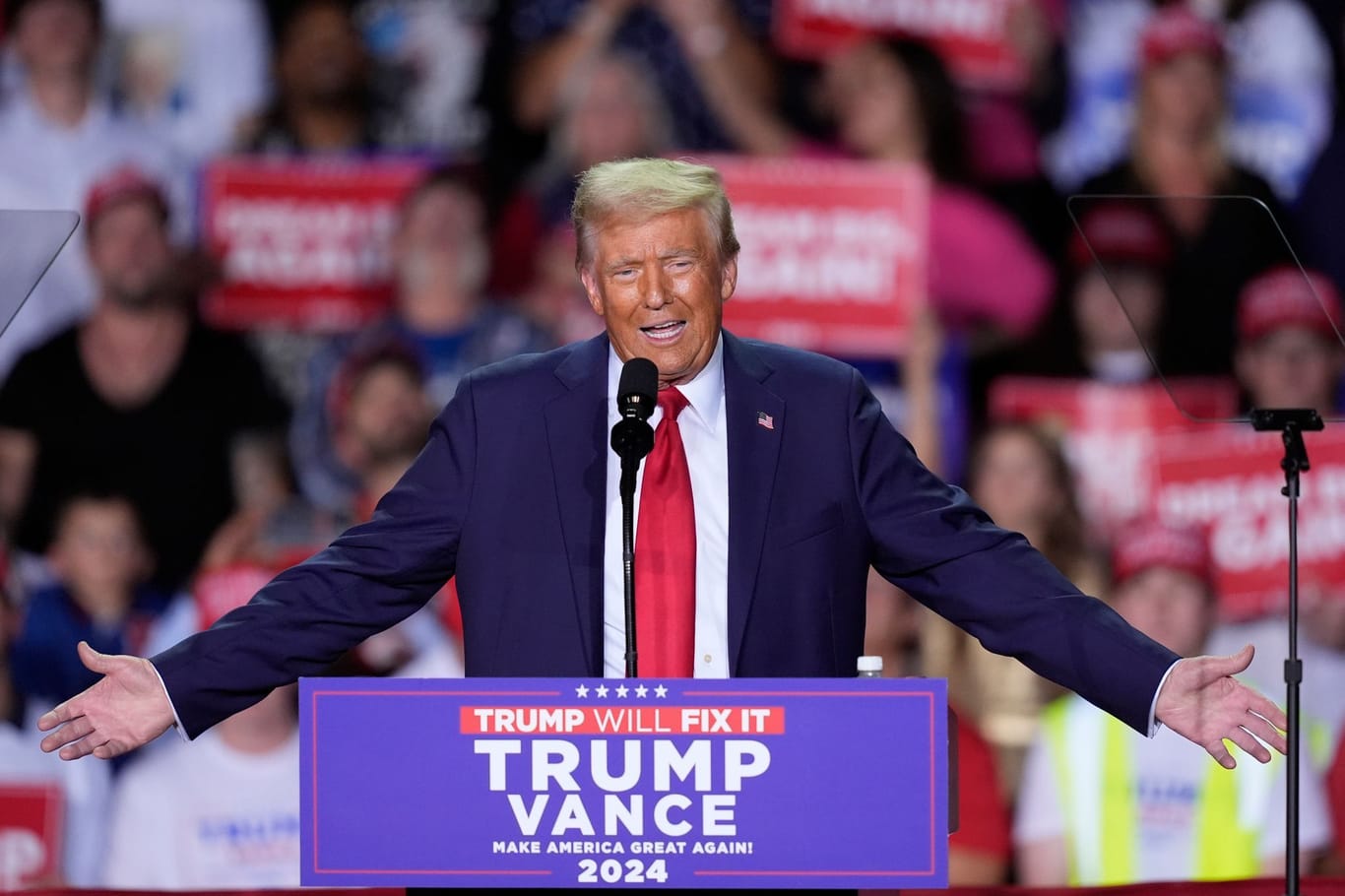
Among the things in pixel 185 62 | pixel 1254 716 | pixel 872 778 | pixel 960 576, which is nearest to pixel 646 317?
pixel 960 576

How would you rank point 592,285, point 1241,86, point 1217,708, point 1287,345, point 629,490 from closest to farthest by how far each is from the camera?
point 629,490 < point 1217,708 < point 592,285 < point 1287,345 < point 1241,86

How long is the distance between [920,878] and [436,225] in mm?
3181

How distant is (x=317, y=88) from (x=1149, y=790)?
293cm

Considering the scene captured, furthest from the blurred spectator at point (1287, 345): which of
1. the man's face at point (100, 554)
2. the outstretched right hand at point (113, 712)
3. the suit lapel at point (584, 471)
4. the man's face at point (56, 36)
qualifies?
the man's face at point (56, 36)

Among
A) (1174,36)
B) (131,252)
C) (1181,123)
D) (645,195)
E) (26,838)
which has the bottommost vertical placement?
(26,838)

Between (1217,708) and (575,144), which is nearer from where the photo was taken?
(1217,708)

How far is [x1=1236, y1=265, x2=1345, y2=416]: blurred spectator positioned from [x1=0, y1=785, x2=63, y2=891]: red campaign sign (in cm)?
323

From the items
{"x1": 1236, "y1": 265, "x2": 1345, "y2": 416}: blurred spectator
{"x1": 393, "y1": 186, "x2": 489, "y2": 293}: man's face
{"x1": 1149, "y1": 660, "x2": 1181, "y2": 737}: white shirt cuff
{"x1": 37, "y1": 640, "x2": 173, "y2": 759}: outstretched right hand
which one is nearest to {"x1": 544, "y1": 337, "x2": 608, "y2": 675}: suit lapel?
{"x1": 37, "y1": 640, "x2": 173, "y2": 759}: outstretched right hand

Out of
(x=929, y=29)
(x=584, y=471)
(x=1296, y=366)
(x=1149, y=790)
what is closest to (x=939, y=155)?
(x=929, y=29)

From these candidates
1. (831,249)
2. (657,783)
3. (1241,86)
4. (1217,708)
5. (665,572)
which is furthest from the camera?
(1241,86)

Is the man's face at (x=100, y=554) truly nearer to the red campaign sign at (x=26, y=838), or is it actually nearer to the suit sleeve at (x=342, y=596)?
the red campaign sign at (x=26, y=838)

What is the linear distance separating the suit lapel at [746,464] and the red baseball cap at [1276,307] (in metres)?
2.20

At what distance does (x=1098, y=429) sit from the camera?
4.53 meters

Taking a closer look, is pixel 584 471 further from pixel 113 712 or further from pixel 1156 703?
pixel 1156 703
